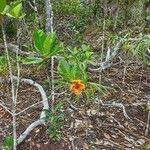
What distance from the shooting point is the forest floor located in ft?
11.8

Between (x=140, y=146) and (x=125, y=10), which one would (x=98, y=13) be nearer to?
(x=125, y=10)

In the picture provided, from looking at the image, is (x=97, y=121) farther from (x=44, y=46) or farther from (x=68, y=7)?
(x=68, y=7)

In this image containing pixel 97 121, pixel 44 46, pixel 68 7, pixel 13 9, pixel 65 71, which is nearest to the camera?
pixel 13 9

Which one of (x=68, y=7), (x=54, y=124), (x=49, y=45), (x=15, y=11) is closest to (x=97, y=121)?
(x=54, y=124)

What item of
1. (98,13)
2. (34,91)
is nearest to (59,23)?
(98,13)

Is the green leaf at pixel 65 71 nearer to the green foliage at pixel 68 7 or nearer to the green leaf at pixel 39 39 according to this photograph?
the green leaf at pixel 39 39

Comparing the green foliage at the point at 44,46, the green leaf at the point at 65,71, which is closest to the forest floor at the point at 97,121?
the green leaf at the point at 65,71

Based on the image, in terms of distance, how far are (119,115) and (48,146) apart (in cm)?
99

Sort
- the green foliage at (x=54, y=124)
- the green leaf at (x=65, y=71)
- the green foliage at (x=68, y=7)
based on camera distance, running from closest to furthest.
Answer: the green leaf at (x=65, y=71) → the green foliage at (x=54, y=124) → the green foliage at (x=68, y=7)

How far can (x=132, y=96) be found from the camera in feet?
15.4

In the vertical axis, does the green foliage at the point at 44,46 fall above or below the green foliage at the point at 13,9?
below

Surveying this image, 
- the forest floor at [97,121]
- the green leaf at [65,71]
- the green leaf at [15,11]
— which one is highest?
the green leaf at [15,11]

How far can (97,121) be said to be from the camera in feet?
13.0

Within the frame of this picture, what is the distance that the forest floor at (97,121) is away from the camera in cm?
359
